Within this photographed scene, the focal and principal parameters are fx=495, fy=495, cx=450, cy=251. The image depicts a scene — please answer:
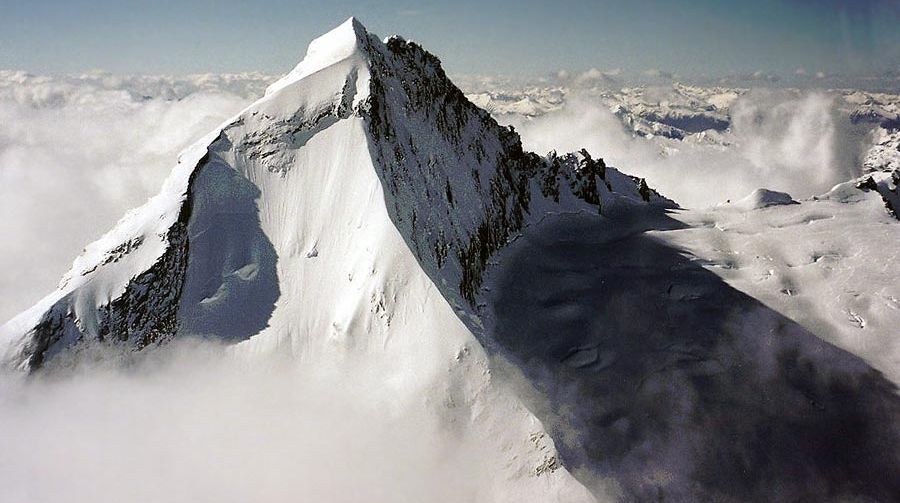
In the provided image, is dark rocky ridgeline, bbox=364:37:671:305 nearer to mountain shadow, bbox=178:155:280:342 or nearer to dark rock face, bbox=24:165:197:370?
mountain shadow, bbox=178:155:280:342

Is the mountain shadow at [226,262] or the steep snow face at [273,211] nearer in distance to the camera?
the steep snow face at [273,211]

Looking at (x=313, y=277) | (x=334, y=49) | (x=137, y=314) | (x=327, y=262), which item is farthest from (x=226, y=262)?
(x=334, y=49)

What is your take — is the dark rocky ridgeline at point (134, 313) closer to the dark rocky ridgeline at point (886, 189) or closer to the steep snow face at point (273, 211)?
the steep snow face at point (273, 211)

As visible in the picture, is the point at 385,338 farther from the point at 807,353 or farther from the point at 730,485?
the point at 807,353

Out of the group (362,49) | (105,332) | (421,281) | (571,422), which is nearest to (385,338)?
(421,281)

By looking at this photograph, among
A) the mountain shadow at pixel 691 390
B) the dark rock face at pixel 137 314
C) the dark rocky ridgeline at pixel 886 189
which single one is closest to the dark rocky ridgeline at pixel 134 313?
the dark rock face at pixel 137 314

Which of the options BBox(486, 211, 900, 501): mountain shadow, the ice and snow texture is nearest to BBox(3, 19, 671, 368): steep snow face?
the ice and snow texture
